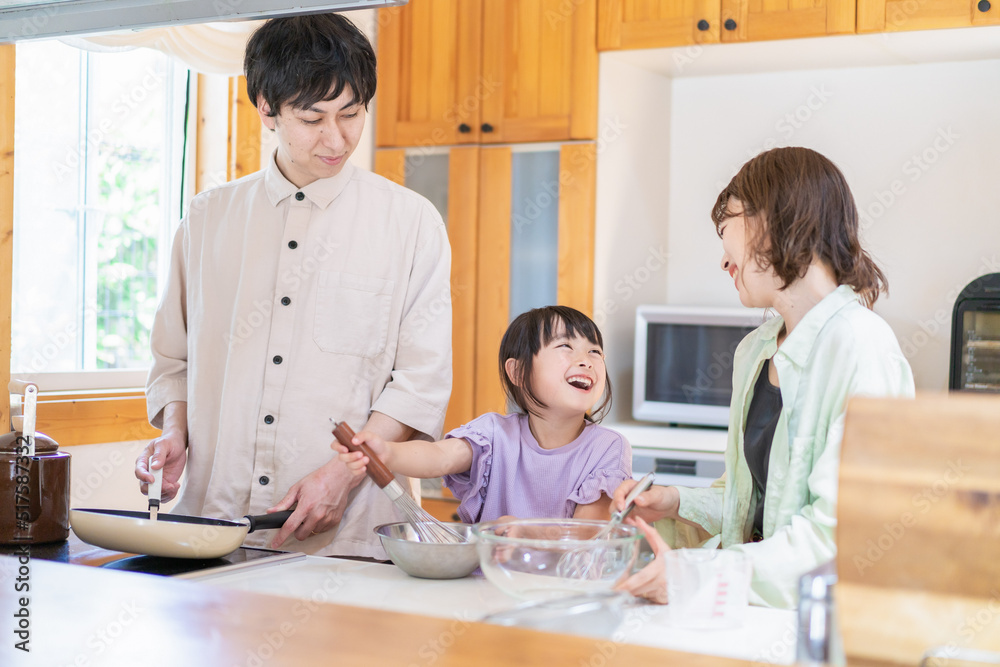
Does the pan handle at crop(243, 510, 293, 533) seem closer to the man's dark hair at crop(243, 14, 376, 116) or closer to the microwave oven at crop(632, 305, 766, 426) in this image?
the man's dark hair at crop(243, 14, 376, 116)

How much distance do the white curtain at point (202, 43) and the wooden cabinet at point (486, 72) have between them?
0.70 meters

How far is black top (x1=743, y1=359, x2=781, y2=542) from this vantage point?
1.16 m

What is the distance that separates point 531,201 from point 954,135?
1292 millimetres

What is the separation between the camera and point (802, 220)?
111cm

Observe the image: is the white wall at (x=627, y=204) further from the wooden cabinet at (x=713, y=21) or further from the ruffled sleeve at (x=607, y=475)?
the ruffled sleeve at (x=607, y=475)

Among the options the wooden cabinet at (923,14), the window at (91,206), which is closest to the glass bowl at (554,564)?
the window at (91,206)

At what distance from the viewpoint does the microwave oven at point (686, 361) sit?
2.78 meters

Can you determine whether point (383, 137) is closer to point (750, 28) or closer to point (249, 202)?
point (750, 28)

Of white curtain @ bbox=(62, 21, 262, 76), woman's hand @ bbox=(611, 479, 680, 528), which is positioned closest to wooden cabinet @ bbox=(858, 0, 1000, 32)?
white curtain @ bbox=(62, 21, 262, 76)

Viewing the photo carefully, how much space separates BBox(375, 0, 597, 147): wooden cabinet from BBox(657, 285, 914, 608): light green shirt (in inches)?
76.2

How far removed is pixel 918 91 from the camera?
2.94 m

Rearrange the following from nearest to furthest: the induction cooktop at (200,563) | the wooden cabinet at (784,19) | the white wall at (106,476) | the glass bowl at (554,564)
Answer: the glass bowl at (554,564) → the induction cooktop at (200,563) → the white wall at (106,476) → the wooden cabinet at (784,19)

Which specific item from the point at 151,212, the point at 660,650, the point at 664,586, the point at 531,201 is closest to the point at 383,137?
the point at 531,201

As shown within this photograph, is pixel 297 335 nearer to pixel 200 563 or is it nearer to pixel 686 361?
pixel 200 563
